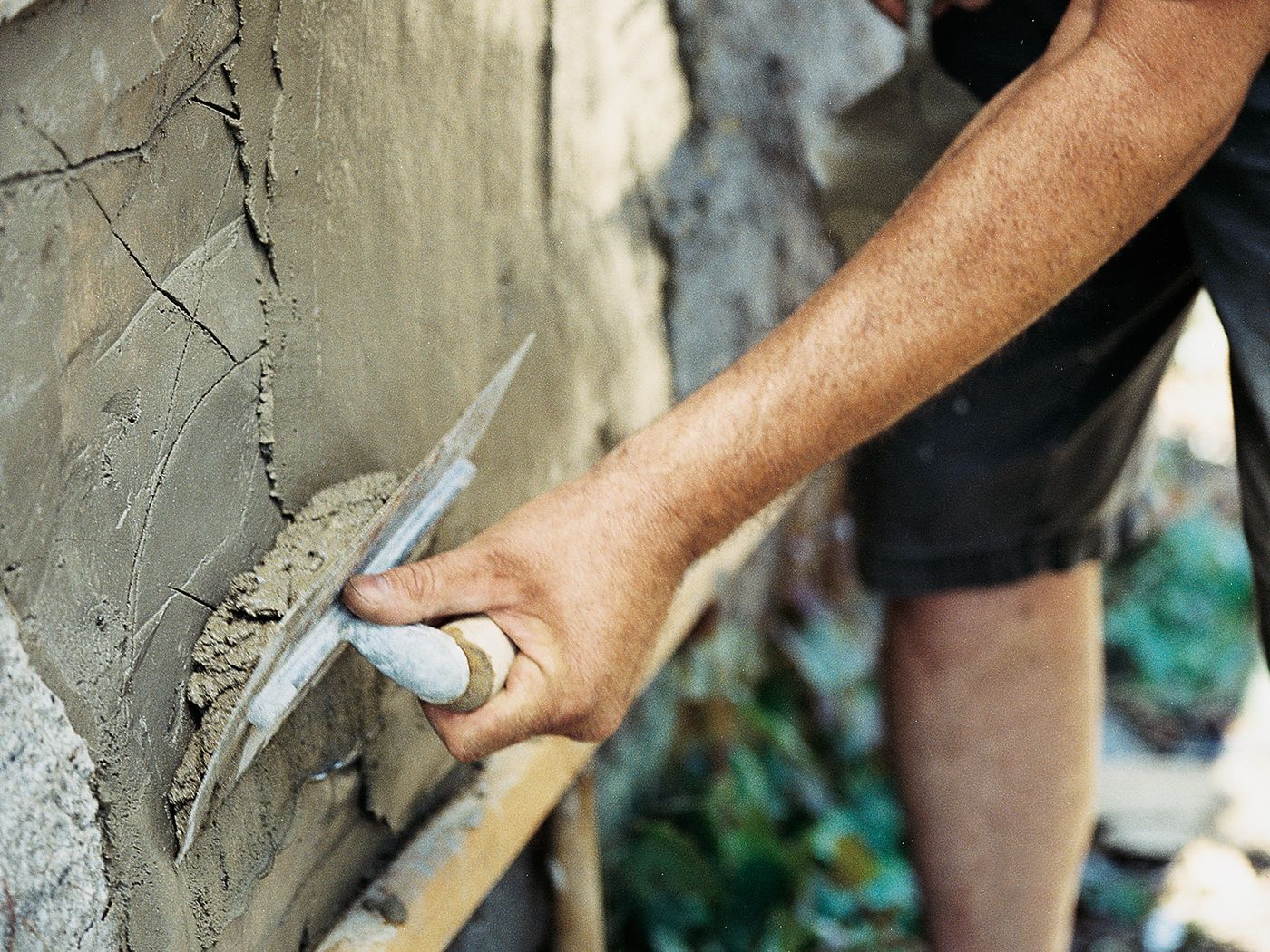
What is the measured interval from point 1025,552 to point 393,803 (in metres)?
1.03

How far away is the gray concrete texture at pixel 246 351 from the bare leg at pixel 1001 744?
73 cm

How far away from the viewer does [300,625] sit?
0.97 metres

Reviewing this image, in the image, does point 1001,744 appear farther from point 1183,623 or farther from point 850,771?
point 1183,623

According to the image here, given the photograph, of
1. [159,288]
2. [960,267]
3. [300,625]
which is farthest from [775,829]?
[159,288]

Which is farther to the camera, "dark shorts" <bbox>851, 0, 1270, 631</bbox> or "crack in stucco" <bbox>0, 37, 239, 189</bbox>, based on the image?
"dark shorts" <bbox>851, 0, 1270, 631</bbox>

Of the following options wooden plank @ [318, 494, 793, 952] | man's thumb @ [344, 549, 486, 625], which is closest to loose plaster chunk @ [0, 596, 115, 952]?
man's thumb @ [344, 549, 486, 625]

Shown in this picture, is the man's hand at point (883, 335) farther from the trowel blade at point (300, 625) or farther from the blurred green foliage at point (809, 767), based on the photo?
the blurred green foliage at point (809, 767)

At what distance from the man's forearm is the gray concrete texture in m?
0.28

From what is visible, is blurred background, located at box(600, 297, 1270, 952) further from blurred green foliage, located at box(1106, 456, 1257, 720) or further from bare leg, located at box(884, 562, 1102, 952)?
bare leg, located at box(884, 562, 1102, 952)

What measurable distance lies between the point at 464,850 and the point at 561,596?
0.39m

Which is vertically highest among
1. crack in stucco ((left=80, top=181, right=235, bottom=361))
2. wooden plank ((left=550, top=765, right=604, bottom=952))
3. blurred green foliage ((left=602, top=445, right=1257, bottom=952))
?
crack in stucco ((left=80, top=181, right=235, bottom=361))

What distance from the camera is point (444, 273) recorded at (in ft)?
4.42

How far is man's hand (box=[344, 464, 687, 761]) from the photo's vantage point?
109 centimetres

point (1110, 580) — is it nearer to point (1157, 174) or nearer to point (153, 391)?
point (1157, 174)
